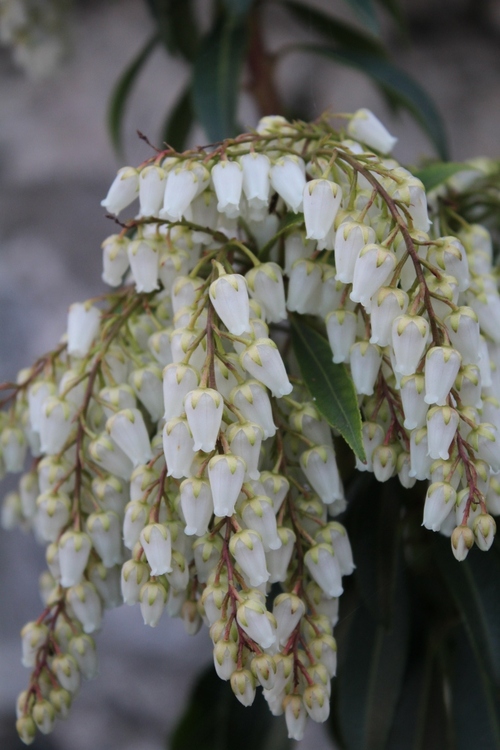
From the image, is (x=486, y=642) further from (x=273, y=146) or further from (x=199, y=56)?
(x=199, y=56)

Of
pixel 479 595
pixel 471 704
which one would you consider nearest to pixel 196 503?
pixel 479 595

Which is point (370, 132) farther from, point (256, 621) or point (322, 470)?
point (256, 621)

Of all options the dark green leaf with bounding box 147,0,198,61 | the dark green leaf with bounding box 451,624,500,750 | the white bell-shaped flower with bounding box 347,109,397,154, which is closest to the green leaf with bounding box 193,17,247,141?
the dark green leaf with bounding box 147,0,198,61

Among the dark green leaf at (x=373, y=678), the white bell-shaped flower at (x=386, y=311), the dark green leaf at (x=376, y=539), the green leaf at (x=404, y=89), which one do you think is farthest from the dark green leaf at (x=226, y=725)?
the green leaf at (x=404, y=89)

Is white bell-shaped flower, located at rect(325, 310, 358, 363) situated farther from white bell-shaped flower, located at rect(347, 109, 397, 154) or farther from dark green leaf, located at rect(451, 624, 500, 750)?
dark green leaf, located at rect(451, 624, 500, 750)

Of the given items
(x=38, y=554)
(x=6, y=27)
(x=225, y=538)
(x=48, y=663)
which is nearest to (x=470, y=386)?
(x=225, y=538)

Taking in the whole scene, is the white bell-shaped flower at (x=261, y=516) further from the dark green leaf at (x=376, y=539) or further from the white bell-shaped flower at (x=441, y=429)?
the dark green leaf at (x=376, y=539)
